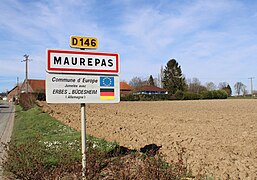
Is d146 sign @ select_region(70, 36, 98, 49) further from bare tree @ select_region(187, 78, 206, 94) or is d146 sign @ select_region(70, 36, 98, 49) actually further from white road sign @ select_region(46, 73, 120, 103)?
bare tree @ select_region(187, 78, 206, 94)

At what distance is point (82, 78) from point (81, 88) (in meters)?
0.17

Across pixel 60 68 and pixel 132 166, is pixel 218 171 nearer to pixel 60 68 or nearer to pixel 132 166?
pixel 132 166

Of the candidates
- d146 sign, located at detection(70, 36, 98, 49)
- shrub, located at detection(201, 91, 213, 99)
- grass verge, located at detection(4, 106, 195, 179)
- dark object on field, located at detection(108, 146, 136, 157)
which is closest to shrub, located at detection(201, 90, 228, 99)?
shrub, located at detection(201, 91, 213, 99)

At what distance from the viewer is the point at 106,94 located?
4711 millimetres

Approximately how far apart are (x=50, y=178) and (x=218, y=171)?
8.60 feet

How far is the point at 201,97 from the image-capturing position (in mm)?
75500

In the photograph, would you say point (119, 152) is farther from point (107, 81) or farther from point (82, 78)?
point (82, 78)

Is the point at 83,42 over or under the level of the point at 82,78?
over

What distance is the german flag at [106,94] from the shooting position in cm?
467

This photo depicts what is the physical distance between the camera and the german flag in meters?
4.67

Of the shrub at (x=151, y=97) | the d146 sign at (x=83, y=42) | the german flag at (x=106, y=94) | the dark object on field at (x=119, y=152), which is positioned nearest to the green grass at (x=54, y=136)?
the dark object on field at (x=119, y=152)

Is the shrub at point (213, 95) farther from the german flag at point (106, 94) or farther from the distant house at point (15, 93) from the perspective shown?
the german flag at point (106, 94)

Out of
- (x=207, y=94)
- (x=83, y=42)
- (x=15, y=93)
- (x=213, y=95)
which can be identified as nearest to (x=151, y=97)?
(x=207, y=94)

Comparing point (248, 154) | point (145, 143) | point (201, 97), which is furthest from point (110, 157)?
point (201, 97)
